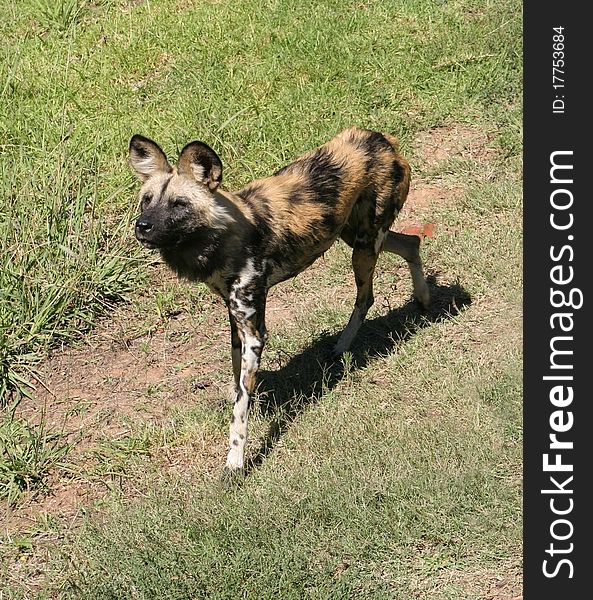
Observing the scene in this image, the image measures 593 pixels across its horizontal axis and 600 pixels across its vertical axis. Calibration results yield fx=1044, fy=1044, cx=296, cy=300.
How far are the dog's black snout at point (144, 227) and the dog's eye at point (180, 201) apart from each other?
0.76ft

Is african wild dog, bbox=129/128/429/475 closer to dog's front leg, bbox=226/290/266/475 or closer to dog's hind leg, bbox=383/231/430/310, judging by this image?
dog's front leg, bbox=226/290/266/475

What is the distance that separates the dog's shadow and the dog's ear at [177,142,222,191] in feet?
4.71

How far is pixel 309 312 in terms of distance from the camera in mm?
7500

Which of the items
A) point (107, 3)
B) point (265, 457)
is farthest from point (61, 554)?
point (107, 3)

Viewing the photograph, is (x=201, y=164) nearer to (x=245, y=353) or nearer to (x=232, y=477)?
(x=245, y=353)

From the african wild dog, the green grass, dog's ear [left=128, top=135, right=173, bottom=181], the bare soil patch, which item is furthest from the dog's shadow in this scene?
the bare soil patch

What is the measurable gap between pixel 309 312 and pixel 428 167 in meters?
2.18

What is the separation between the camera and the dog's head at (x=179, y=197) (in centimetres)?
554

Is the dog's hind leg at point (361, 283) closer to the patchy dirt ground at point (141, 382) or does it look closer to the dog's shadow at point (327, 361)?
the dog's shadow at point (327, 361)

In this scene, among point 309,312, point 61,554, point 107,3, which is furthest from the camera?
point 107,3

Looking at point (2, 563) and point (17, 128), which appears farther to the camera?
point (17, 128)

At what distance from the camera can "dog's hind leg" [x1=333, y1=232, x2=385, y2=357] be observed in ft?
22.4

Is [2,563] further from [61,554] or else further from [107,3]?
[107,3]

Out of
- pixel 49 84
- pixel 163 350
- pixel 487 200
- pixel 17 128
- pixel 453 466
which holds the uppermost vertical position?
pixel 49 84
